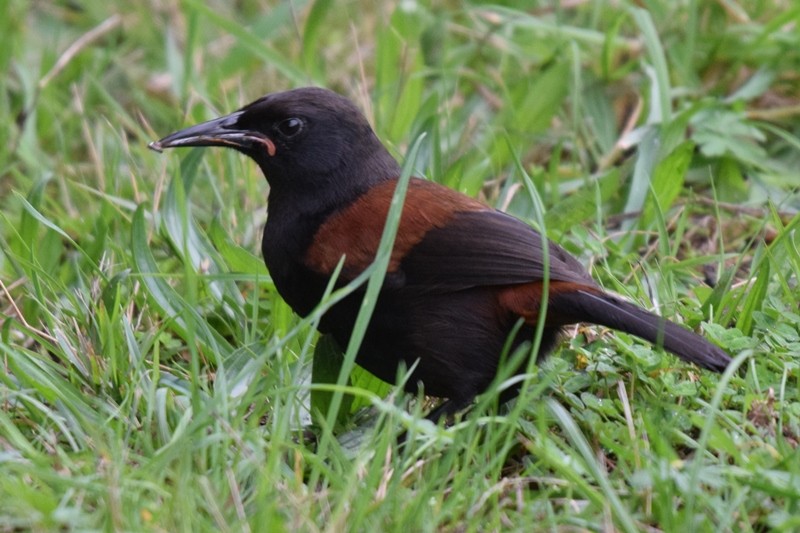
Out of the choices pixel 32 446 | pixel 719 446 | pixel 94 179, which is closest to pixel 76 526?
pixel 32 446

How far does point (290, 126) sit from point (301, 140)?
0.06 metres

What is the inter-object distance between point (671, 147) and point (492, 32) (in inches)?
46.5

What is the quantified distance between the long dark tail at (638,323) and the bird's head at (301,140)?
834 mm

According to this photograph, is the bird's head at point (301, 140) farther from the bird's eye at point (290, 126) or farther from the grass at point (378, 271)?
the grass at point (378, 271)

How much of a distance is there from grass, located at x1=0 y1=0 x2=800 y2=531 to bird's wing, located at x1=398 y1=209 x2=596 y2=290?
0.54ft

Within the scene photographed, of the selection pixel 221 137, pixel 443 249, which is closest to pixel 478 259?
pixel 443 249

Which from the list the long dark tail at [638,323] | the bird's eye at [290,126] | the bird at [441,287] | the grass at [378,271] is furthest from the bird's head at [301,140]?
the long dark tail at [638,323]

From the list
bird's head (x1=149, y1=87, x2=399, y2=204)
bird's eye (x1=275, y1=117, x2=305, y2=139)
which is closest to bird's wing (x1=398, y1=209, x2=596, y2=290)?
bird's head (x1=149, y1=87, x2=399, y2=204)

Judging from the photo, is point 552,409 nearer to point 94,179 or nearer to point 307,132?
point 307,132

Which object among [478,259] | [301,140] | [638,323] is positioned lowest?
[638,323]

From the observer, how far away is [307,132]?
13.0ft

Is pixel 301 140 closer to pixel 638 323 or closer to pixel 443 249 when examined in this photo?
pixel 443 249

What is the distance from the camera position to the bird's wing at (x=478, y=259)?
3.59 metres

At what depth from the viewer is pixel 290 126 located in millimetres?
3959
